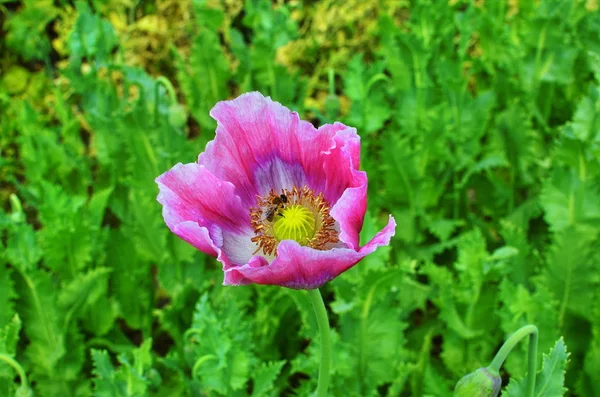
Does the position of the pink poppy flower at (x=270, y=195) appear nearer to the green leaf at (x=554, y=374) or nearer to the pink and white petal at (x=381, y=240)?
the pink and white petal at (x=381, y=240)

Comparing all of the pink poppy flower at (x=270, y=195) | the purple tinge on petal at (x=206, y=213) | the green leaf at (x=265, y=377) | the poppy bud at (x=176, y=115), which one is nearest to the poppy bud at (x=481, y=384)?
the pink poppy flower at (x=270, y=195)

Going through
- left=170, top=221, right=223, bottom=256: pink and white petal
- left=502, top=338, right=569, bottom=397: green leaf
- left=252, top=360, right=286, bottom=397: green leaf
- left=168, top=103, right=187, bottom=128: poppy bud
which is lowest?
left=252, top=360, right=286, bottom=397: green leaf

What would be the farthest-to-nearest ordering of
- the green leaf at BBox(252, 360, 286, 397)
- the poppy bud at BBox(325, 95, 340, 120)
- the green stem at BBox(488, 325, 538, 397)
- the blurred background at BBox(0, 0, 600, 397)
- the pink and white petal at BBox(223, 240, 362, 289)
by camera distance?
the poppy bud at BBox(325, 95, 340, 120) → the blurred background at BBox(0, 0, 600, 397) → the green leaf at BBox(252, 360, 286, 397) → the green stem at BBox(488, 325, 538, 397) → the pink and white petal at BBox(223, 240, 362, 289)

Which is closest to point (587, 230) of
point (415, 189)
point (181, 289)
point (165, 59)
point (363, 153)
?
point (415, 189)

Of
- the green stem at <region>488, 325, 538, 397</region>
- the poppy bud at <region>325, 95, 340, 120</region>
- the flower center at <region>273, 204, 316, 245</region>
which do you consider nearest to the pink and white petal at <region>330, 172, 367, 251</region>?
the flower center at <region>273, 204, 316, 245</region>

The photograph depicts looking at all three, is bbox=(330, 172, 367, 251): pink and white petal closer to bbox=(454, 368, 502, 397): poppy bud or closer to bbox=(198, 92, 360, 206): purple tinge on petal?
bbox=(198, 92, 360, 206): purple tinge on petal

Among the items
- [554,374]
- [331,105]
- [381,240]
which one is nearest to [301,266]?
[381,240]

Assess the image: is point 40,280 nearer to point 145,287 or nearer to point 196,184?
point 145,287
